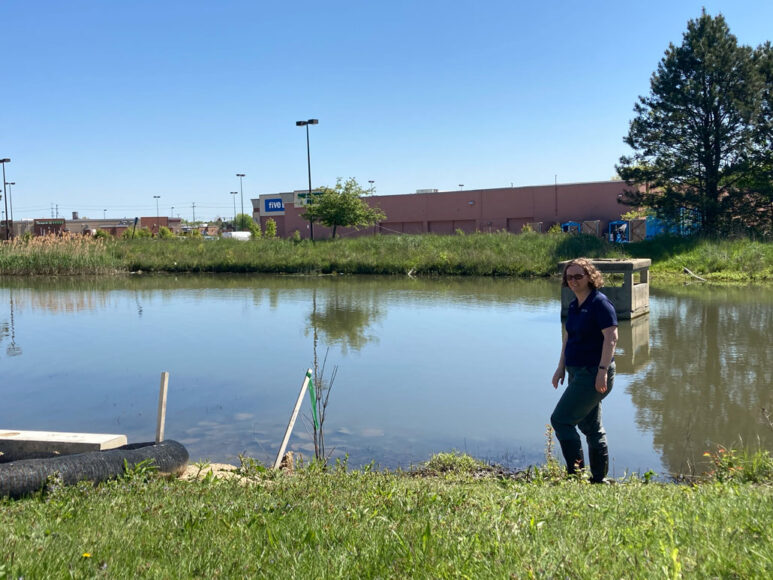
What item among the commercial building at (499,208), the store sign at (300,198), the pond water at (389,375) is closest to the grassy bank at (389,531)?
the pond water at (389,375)

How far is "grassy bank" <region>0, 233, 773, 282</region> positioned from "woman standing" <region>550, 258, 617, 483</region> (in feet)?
84.8

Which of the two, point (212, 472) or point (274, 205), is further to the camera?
point (274, 205)

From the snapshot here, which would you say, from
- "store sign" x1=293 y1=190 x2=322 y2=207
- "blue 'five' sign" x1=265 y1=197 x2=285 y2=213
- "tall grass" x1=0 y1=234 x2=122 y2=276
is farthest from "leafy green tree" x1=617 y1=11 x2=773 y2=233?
"blue 'five' sign" x1=265 y1=197 x2=285 y2=213

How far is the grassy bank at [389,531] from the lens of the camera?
350cm

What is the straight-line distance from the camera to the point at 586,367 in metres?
6.24

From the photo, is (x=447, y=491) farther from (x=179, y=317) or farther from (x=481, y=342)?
(x=179, y=317)

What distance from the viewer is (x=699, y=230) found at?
3806 cm

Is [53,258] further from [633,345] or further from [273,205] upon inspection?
[273,205]

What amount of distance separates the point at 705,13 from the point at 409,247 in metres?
19.2

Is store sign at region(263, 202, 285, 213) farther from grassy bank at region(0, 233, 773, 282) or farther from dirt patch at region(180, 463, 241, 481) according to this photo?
dirt patch at region(180, 463, 241, 481)

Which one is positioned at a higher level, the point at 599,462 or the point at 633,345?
the point at 599,462

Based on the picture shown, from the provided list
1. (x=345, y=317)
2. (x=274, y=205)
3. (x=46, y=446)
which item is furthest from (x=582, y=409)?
(x=274, y=205)

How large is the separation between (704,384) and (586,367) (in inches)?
211

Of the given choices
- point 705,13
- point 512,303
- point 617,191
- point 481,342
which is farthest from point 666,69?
point 481,342
